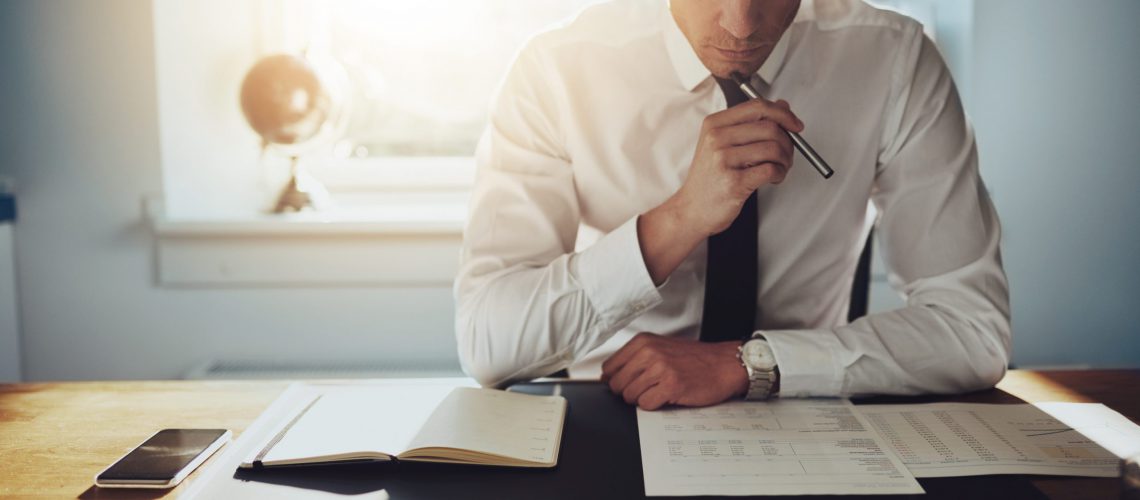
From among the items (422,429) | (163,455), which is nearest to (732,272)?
(422,429)

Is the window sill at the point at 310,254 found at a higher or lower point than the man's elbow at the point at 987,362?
lower

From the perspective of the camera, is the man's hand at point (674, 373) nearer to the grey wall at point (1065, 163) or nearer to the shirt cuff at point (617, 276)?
the shirt cuff at point (617, 276)

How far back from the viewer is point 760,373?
3.31 ft

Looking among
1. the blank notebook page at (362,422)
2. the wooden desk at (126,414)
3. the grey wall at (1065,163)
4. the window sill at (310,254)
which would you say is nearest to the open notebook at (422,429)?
the blank notebook page at (362,422)

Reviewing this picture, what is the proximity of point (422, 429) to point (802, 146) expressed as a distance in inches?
21.7

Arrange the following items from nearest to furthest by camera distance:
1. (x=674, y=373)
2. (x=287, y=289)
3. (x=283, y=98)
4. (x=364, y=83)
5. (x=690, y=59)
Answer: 1. (x=674, y=373)
2. (x=690, y=59)
3. (x=283, y=98)
4. (x=287, y=289)
5. (x=364, y=83)

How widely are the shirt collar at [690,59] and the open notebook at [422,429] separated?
0.54 meters

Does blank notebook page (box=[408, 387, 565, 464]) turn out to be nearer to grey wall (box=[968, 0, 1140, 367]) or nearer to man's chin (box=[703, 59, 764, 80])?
man's chin (box=[703, 59, 764, 80])

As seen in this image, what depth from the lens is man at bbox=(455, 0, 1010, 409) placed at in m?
1.03

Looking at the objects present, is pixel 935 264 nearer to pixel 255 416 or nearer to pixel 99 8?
pixel 255 416

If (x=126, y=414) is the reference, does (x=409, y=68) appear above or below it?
above

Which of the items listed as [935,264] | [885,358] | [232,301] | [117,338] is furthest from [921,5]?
[117,338]

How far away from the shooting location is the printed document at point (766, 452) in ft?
2.47

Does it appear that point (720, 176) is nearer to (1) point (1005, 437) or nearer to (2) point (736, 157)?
(2) point (736, 157)
